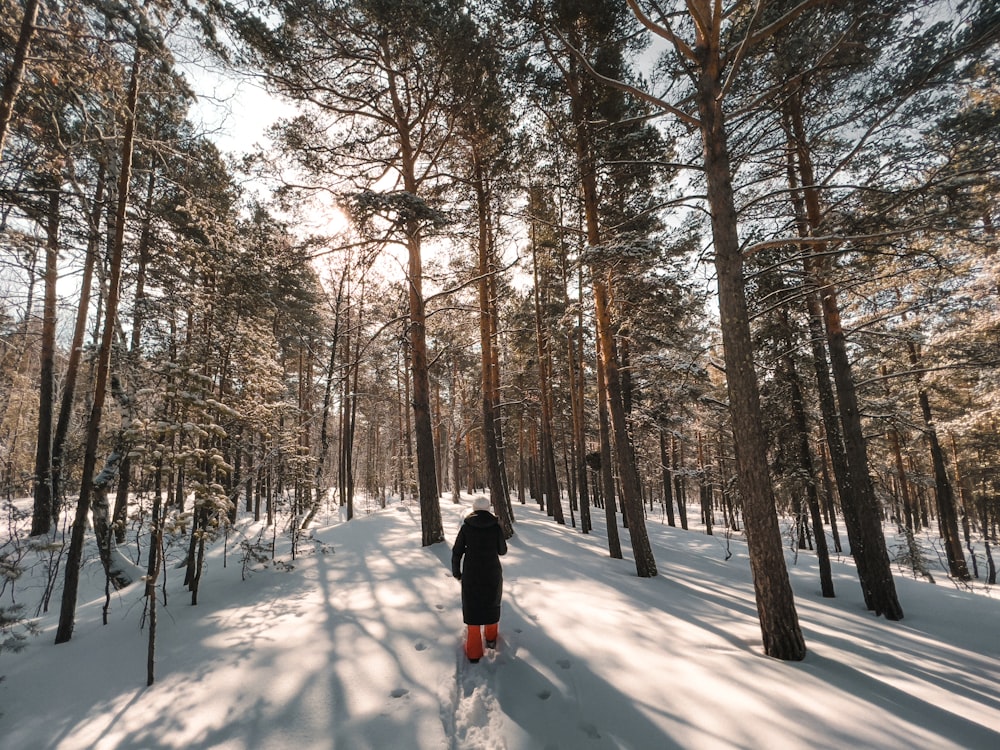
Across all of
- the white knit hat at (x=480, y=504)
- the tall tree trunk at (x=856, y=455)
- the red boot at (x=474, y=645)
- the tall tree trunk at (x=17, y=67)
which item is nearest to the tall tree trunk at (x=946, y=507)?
the tall tree trunk at (x=856, y=455)

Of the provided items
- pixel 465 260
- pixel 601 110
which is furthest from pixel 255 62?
pixel 465 260

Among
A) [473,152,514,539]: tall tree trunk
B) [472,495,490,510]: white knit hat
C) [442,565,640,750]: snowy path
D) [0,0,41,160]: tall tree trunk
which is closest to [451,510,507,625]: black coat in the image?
[472,495,490,510]: white knit hat

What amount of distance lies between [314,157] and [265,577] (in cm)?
884

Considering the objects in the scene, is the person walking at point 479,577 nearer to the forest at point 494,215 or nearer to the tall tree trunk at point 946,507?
the forest at point 494,215

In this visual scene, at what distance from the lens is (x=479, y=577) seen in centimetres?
438

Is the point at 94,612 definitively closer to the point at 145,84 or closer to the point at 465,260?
the point at 145,84

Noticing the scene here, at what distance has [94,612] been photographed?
21.7 ft

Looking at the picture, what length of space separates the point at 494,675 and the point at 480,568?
0.97 meters

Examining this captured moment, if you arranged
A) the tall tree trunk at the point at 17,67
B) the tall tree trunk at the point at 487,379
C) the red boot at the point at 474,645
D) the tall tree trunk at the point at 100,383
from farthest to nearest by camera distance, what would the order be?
the tall tree trunk at the point at 487,379 → the tall tree trunk at the point at 100,383 → the tall tree trunk at the point at 17,67 → the red boot at the point at 474,645

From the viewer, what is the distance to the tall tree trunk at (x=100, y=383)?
5469 mm

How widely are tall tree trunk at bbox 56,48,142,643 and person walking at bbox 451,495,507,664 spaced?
5.42 m

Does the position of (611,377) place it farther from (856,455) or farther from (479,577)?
(479,577)

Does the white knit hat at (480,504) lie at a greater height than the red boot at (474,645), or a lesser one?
greater

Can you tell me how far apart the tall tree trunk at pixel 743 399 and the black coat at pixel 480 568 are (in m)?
2.85
